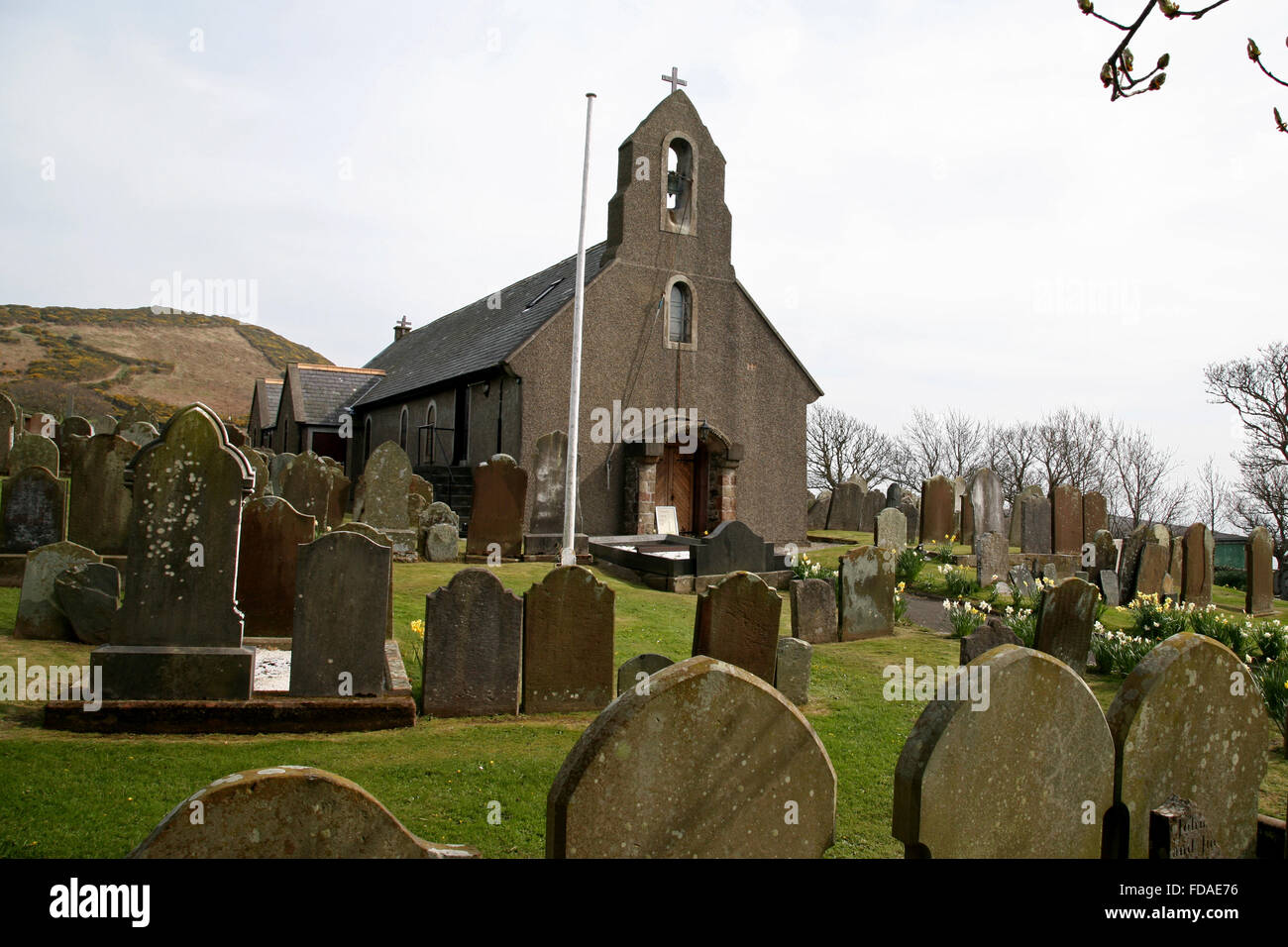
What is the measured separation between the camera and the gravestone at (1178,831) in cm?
353

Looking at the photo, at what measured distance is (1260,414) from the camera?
105ft

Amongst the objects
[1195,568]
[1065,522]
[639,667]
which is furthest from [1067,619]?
[1065,522]

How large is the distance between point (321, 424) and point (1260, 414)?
35.3m

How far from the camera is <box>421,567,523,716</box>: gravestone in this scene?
6.61 meters

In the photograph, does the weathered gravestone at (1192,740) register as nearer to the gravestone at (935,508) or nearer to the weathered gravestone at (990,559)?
the weathered gravestone at (990,559)

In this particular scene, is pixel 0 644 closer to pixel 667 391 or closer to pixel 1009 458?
pixel 667 391

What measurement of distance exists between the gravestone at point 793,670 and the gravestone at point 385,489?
8528 mm

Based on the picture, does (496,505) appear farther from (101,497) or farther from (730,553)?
(101,497)

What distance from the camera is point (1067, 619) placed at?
8.85 meters

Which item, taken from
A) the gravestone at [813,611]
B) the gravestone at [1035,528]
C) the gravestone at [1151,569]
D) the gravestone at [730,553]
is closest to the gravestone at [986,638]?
the gravestone at [813,611]

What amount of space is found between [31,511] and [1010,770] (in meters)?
10.8

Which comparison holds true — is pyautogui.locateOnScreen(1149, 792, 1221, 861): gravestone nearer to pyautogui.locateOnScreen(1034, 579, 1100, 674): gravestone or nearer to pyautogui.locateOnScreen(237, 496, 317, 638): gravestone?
pyautogui.locateOnScreen(1034, 579, 1100, 674): gravestone

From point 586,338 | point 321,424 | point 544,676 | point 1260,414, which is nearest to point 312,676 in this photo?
point 544,676

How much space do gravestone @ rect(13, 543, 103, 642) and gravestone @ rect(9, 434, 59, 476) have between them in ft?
25.6
